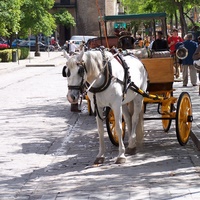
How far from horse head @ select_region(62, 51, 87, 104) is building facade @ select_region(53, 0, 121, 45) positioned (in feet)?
253

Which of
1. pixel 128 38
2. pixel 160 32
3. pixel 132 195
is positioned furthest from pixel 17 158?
pixel 160 32

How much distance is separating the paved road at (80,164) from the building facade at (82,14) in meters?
71.0

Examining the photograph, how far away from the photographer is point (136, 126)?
11.3 metres

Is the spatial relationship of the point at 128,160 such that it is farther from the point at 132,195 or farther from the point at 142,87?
the point at 132,195

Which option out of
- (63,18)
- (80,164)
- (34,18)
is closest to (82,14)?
(63,18)

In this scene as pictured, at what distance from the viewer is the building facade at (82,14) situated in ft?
288

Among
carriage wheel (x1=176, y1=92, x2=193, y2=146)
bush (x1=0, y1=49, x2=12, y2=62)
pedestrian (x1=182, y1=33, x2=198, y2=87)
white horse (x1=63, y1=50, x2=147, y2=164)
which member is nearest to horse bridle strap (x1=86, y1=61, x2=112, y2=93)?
white horse (x1=63, y1=50, x2=147, y2=164)

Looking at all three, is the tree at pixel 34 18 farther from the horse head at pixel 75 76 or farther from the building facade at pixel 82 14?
the horse head at pixel 75 76

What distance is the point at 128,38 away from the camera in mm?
15633

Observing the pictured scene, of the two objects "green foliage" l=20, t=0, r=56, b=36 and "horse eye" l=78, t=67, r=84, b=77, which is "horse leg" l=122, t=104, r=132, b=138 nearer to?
"horse eye" l=78, t=67, r=84, b=77

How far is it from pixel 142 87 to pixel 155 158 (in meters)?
1.30

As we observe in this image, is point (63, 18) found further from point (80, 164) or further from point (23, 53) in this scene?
point (80, 164)

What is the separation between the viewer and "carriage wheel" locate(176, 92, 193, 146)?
11.6m

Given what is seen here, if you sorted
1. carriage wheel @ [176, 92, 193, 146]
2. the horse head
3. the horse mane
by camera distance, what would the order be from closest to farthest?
the horse head
the horse mane
carriage wheel @ [176, 92, 193, 146]
